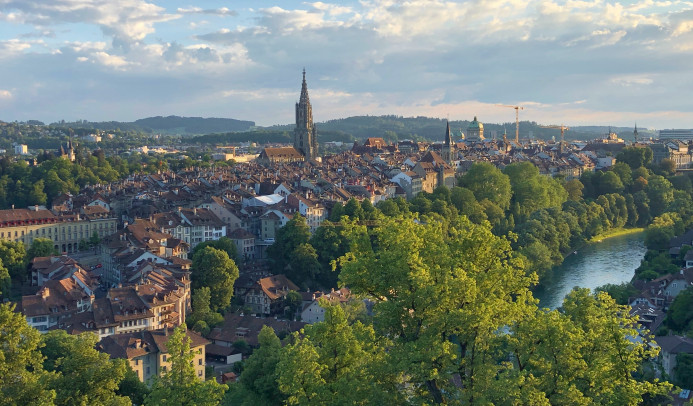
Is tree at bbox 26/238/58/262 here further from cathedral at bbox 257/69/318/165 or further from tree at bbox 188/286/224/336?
cathedral at bbox 257/69/318/165

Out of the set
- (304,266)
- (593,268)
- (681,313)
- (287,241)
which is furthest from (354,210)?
(681,313)

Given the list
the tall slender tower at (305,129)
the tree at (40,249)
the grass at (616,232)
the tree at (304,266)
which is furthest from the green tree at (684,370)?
the tall slender tower at (305,129)

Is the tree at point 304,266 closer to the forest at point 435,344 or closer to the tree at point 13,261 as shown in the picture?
the tree at point 13,261

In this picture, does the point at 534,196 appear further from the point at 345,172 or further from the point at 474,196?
the point at 345,172

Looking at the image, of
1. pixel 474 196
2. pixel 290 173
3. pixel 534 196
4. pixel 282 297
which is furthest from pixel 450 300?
pixel 290 173

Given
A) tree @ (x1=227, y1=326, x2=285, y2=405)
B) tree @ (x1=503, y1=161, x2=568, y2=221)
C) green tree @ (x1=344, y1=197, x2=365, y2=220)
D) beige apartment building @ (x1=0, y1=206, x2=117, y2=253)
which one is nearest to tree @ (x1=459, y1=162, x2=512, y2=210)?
tree @ (x1=503, y1=161, x2=568, y2=221)

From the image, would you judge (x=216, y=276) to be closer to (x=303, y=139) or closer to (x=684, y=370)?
(x=684, y=370)
